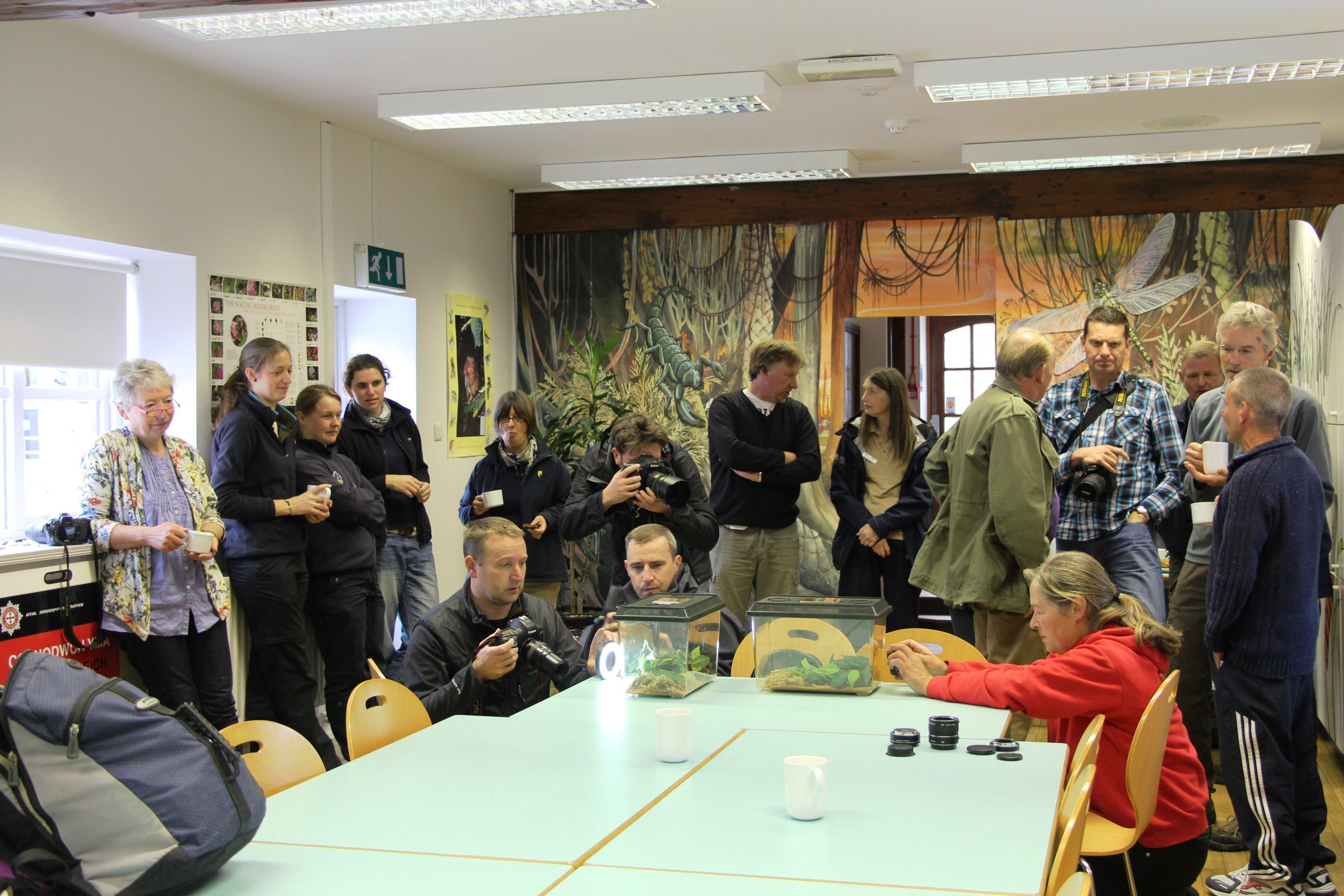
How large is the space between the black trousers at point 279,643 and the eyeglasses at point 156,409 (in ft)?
2.36

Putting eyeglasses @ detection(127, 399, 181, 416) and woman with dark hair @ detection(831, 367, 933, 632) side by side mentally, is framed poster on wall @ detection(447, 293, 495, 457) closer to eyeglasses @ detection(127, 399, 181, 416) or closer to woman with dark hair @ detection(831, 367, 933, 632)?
woman with dark hair @ detection(831, 367, 933, 632)

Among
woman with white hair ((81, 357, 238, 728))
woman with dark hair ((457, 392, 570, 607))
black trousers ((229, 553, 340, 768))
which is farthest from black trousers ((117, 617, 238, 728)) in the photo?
woman with dark hair ((457, 392, 570, 607))

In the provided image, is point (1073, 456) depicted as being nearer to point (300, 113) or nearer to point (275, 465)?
point (275, 465)

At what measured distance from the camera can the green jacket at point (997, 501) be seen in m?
3.74

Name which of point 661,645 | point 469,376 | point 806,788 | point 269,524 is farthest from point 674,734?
point 469,376

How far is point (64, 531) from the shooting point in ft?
13.0

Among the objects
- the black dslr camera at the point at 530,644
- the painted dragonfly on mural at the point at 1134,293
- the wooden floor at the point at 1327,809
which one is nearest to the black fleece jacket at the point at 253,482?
the black dslr camera at the point at 530,644

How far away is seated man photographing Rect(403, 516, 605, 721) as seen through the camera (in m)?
3.36

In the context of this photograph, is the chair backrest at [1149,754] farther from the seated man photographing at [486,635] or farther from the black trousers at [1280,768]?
the seated man photographing at [486,635]

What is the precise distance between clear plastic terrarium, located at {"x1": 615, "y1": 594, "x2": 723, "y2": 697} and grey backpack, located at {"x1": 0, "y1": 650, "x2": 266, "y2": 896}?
1.45 m

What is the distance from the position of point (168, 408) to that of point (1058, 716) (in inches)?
127

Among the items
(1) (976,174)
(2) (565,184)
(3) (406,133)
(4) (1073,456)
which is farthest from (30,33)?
(1) (976,174)

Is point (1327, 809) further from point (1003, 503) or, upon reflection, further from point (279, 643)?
point (279, 643)

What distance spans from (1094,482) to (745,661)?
1.28 m
